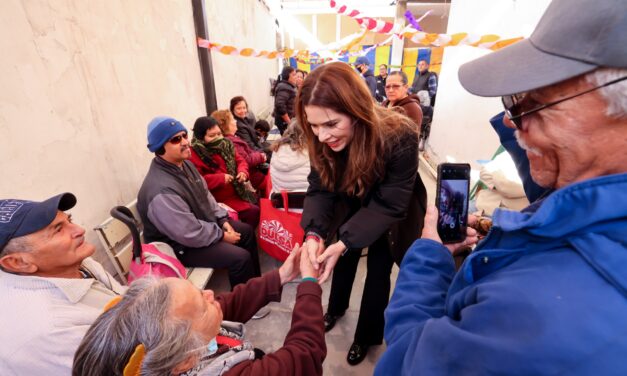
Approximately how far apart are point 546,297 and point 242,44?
6676 mm

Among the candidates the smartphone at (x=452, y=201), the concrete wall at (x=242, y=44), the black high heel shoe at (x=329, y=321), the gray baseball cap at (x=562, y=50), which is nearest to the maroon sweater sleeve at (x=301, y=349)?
the smartphone at (x=452, y=201)

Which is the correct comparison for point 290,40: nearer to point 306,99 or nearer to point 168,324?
point 306,99

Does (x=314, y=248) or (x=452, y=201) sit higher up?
(x=452, y=201)

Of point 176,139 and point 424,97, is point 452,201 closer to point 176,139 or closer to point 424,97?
point 176,139

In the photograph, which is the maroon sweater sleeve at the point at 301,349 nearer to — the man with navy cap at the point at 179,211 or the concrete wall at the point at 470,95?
the man with navy cap at the point at 179,211

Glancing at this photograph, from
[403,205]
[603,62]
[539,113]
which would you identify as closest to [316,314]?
[403,205]

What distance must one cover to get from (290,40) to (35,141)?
13.7m

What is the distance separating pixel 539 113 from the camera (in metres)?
0.58

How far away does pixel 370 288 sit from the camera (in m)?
1.72

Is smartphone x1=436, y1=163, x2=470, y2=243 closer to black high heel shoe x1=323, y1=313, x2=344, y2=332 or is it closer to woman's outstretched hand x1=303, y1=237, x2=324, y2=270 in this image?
woman's outstretched hand x1=303, y1=237, x2=324, y2=270

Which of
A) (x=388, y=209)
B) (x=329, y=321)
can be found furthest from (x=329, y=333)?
(x=388, y=209)

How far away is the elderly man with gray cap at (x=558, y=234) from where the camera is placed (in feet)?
1.38

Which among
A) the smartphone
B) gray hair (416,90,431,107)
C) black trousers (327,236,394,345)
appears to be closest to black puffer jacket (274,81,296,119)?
gray hair (416,90,431,107)

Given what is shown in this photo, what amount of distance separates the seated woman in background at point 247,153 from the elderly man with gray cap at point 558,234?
3179mm
